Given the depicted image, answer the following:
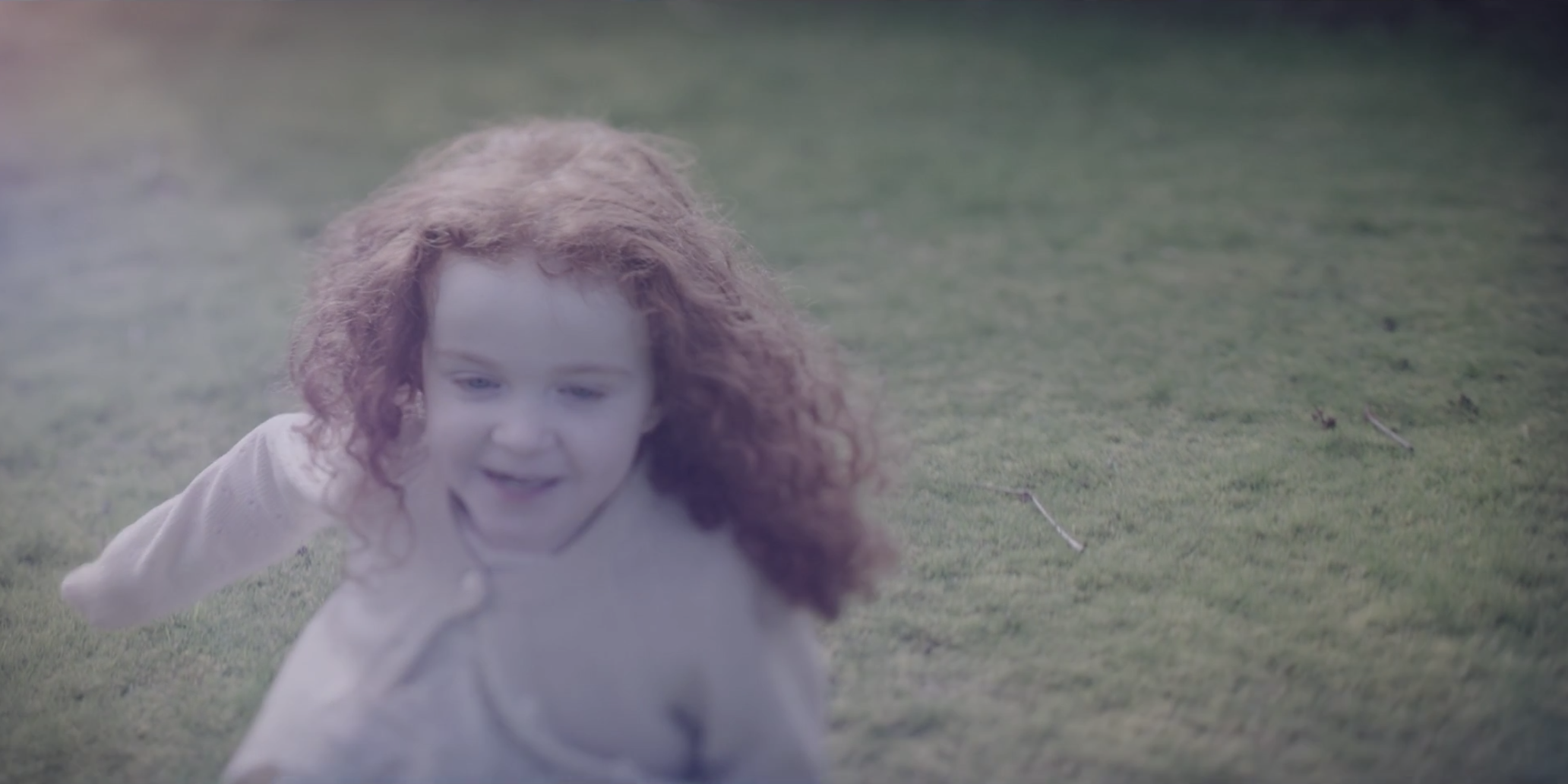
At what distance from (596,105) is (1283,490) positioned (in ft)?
9.88

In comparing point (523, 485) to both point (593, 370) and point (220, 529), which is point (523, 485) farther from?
point (220, 529)

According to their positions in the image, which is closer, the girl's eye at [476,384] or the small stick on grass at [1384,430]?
the girl's eye at [476,384]

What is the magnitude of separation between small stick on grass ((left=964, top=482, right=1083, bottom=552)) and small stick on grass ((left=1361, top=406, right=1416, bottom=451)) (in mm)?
645

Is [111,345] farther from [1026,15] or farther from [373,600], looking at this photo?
[1026,15]

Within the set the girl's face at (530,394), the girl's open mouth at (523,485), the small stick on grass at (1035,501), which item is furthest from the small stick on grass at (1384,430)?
the girl's open mouth at (523,485)

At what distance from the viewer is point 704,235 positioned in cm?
174

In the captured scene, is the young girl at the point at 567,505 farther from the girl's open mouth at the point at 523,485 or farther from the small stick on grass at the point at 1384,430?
the small stick on grass at the point at 1384,430

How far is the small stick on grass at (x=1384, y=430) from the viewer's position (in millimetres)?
2334

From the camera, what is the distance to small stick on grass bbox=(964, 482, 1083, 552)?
214cm

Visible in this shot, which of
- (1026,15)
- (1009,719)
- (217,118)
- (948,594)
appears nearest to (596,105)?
(217,118)

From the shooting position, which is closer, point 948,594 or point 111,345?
point 948,594

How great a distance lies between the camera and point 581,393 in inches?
62.6

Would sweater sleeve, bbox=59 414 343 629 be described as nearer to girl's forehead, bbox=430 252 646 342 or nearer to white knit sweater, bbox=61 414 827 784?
white knit sweater, bbox=61 414 827 784

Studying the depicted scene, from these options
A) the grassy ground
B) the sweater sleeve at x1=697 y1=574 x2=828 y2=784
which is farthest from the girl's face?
the grassy ground
